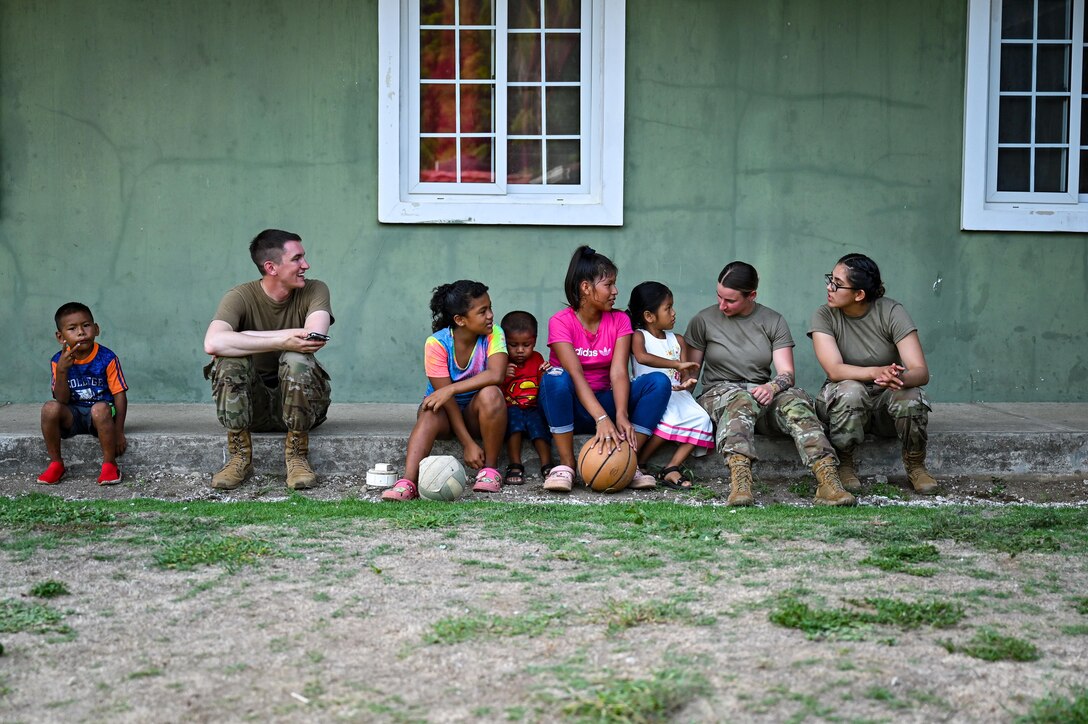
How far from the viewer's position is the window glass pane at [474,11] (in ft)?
25.6

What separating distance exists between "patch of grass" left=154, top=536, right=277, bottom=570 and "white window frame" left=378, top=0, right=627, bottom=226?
3.43 metres

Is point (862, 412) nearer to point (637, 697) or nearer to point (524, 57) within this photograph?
point (524, 57)

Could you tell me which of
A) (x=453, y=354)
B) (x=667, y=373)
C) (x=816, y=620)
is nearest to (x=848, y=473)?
(x=667, y=373)

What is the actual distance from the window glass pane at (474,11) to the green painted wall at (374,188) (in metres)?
0.59

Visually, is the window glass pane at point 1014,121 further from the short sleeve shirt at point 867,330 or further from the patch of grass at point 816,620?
the patch of grass at point 816,620

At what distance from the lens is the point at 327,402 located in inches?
254

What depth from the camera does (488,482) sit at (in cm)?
611

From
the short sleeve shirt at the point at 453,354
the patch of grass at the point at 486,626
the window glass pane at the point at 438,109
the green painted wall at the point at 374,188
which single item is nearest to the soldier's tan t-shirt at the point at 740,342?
the short sleeve shirt at the point at 453,354

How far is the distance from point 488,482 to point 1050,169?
4405 mm

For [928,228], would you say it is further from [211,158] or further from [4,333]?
[4,333]

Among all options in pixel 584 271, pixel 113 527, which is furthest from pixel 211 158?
pixel 113 527

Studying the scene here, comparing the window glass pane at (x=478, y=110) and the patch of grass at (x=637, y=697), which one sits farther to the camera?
the window glass pane at (x=478, y=110)

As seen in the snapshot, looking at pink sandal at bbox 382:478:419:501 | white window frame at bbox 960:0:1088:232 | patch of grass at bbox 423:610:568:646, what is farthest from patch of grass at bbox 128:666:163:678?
white window frame at bbox 960:0:1088:232

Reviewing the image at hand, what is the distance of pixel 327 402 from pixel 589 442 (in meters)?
1.42
